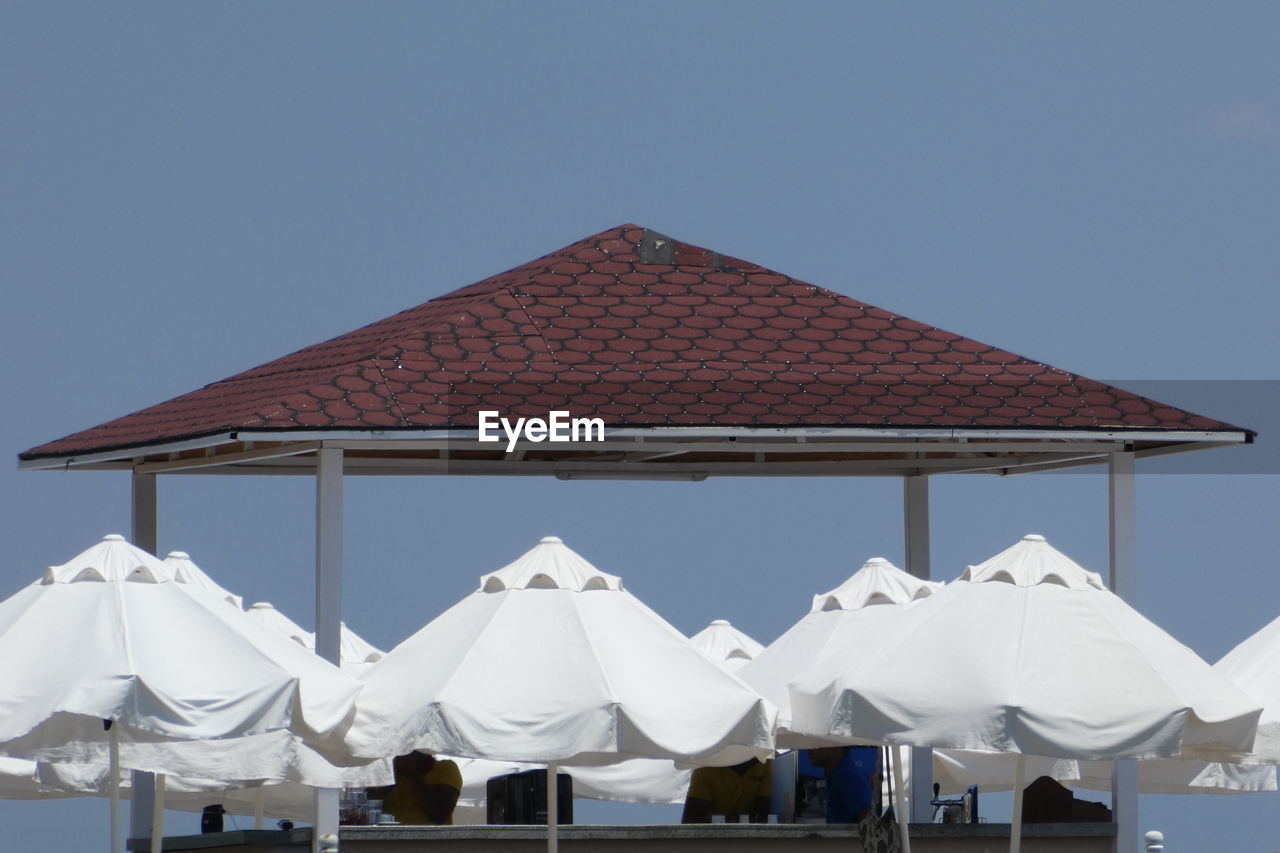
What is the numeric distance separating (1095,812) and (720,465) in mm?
4362

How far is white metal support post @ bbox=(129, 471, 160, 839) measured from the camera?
1556 centimetres

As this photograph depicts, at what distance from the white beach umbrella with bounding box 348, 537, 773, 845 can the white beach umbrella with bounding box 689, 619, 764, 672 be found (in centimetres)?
635

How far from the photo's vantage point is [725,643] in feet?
63.5

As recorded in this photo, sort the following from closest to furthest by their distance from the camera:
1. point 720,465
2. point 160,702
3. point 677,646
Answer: point 160,702, point 677,646, point 720,465

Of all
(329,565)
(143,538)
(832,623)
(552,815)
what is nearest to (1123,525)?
(832,623)

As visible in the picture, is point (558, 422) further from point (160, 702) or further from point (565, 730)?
point (160, 702)

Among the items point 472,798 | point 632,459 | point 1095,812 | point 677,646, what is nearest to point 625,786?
point 472,798

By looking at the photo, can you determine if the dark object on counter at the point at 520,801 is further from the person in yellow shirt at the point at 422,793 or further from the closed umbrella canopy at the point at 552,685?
the closed umbrella canopy at the point at 552,685

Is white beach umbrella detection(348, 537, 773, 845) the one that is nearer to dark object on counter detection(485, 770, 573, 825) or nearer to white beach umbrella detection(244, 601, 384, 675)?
dark object on counter detection(485, 770, 573, 825)

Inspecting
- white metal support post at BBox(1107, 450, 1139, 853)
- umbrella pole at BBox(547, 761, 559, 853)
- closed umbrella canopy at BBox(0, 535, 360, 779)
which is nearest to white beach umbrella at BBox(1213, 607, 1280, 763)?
white metal support post at BBox(1107, 450, 1139, 853)

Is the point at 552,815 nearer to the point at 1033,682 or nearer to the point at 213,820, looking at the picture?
the point at 1033,682

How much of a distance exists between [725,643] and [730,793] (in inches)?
146

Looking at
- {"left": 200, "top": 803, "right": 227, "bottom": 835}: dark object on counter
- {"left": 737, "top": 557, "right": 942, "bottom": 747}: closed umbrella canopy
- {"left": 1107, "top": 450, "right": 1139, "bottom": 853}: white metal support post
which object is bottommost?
{"left": 200, "top": 803, "right": 227, "bottom": 835}: dark object on counter

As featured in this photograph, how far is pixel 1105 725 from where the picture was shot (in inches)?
434
